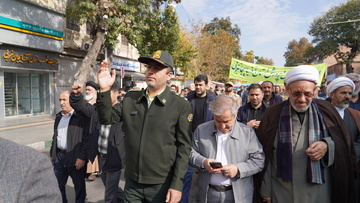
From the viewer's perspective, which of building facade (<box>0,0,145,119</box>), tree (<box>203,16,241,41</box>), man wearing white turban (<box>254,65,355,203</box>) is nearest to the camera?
man wearing white turban (<box>254,65,355,203</box>)

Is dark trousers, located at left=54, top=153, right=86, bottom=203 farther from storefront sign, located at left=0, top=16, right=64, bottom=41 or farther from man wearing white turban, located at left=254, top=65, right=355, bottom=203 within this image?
storefront sign, located at left=0, top=16, right=64, bottom=41

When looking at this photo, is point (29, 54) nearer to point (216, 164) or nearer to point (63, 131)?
point (63, 131)

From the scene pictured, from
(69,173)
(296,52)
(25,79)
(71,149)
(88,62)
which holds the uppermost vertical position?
(296,52)

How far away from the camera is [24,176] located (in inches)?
33.5

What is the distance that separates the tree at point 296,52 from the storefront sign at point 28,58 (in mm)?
60744

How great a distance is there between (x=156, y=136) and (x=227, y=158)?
69 cm

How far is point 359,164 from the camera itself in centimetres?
224

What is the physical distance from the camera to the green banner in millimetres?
9211

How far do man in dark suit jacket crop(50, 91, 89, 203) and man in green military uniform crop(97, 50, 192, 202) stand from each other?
126cm

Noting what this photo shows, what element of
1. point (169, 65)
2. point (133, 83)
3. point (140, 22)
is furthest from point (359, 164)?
point (133, 83)

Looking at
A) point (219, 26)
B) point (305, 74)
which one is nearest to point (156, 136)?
point (305, 74)

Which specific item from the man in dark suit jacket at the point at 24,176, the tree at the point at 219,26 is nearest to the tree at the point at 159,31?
the man in dark suit jacket at the point at 24,176

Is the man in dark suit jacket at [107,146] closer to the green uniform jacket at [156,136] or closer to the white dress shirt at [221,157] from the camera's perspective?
the green uniform jacket at [156,136]

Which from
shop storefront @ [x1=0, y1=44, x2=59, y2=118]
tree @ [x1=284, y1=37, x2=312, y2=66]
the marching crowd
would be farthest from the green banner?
tree @ [x1=284, y1=37, x2=312, y2=66]
